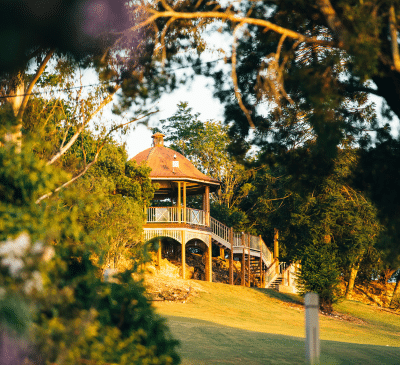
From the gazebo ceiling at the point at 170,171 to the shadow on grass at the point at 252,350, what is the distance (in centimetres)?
1423

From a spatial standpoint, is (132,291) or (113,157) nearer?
(132,291)

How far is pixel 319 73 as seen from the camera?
328 inches

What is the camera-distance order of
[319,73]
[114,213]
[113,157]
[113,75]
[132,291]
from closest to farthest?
[132,291] < [319,73] < [113,75] < [114,213] < [113,157]

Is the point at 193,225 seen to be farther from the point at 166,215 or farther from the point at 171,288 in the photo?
the point at 171,288

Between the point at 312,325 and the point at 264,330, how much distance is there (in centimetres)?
1114

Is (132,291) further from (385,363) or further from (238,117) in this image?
(385,363)

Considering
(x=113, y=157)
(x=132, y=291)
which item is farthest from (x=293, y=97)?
(x=113, y=157)

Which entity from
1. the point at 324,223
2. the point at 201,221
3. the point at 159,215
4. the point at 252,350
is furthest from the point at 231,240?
the point at 252,350

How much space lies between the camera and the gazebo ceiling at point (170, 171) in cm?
2783

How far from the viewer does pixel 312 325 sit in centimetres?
570

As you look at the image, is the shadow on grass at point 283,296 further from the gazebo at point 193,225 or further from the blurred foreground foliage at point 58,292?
the blurred foreground foliage at point 58,292

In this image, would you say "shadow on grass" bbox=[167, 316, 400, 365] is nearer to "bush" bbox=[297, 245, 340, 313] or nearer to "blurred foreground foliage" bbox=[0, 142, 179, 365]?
"blurred foreground foliage" bbox=[0, 142, 179, 365]

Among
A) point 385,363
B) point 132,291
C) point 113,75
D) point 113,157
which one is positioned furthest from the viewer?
point 113,157

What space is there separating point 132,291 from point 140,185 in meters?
20.2
